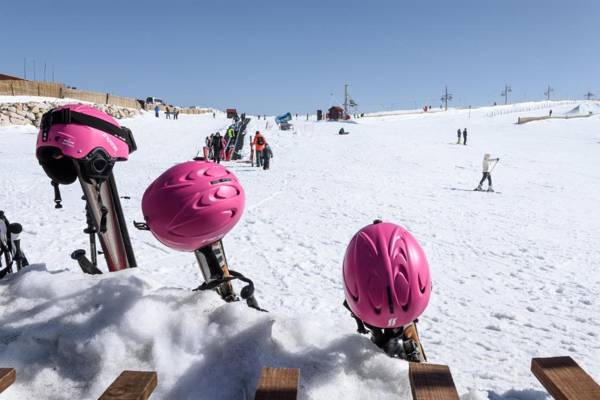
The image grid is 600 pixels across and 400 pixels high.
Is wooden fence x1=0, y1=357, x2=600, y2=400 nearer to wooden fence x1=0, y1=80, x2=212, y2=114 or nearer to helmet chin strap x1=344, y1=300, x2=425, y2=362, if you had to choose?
helmet chin strap x1=344, y1=300, x2=425, y2=362

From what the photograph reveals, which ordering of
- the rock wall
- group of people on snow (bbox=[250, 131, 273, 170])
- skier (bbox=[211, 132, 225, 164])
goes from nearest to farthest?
group of people on snow (bbox=[250, 131, 273, 170]) < skier (bbox=[211, 132, 225, 164]) < the rock wall


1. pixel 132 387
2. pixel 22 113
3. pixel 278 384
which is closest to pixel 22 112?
pixel 22 113

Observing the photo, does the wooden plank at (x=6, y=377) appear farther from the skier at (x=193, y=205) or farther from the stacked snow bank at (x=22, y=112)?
the stacked snow bank at (x=22, y=112)

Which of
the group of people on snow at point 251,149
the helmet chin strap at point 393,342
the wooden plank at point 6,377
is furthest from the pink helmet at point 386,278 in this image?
the group of people on snow at point 251,149

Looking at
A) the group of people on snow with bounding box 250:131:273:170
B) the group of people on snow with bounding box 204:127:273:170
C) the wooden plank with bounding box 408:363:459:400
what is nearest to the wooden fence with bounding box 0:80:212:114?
the group of people on snow with bounding box 204:127:273:170

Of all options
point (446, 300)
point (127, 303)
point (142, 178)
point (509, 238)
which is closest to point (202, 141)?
point (142, 178)

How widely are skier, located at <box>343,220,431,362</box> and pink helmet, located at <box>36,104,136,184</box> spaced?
164 cm

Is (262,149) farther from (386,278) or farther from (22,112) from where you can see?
(22,112)

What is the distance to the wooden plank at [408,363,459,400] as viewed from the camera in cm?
160

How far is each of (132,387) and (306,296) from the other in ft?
11.7

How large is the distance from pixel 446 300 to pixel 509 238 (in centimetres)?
428

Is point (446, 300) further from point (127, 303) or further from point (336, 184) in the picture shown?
point (336, 184)

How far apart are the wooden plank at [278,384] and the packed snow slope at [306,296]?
0.15 metres

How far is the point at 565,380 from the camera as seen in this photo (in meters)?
1.74
